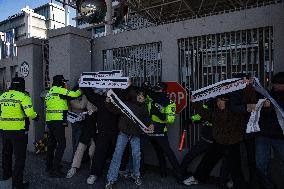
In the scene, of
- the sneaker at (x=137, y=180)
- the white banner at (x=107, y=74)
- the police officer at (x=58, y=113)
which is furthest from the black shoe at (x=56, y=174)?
the white banner at (x=107, y=74)

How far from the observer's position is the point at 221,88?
4160 millimetres

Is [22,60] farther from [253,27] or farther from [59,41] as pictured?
[253,27]

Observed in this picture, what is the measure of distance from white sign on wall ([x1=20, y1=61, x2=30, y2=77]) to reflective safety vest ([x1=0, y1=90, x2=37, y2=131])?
9.70ft

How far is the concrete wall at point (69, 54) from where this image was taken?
641 cm

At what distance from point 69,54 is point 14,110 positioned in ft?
6.93

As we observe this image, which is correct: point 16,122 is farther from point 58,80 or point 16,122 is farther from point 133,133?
point 133,133

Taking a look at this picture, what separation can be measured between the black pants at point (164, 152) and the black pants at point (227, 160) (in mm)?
363

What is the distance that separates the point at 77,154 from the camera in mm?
5512

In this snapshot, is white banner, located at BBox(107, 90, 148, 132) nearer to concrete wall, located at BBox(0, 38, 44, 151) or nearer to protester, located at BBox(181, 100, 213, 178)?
protester, located at BBox(181, 100, 213, 178)

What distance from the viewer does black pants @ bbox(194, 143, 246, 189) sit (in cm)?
400

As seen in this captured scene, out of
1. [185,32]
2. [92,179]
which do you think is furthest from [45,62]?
[185,32]

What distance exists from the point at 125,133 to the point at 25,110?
176 cm

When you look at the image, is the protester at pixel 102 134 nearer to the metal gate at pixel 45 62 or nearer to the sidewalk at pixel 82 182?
the sidewalk at pixel 82 182

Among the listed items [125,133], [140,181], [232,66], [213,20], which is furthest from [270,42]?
[140,181]
